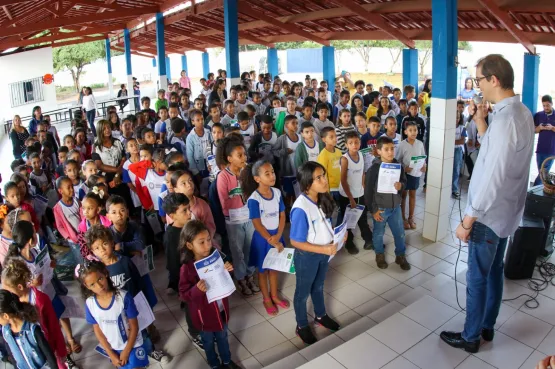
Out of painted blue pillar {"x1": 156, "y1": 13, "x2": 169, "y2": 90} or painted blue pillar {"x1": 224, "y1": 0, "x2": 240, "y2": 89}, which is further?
painted blue pillar {"x1": 156, "y1": 13, "x2": 169, "y2": 90}

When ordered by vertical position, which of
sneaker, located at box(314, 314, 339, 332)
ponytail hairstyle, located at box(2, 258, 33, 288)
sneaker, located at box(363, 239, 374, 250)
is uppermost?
ponytail hairstyle, located at box(2, 258, 33, 288)

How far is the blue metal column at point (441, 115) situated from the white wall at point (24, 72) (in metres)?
16.6

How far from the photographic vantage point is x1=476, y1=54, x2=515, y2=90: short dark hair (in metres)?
2.70

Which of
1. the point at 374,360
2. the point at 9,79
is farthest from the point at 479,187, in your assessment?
the point at 9,79

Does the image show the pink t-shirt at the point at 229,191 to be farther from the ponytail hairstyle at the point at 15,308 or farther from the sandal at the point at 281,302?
the ponytail hairstyle at the point at 15,308

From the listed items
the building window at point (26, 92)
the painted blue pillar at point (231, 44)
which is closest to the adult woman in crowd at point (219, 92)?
the painted blue pillar at point (231, 44)

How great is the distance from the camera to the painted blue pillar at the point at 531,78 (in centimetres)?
861

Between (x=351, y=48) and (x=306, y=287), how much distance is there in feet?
98.6

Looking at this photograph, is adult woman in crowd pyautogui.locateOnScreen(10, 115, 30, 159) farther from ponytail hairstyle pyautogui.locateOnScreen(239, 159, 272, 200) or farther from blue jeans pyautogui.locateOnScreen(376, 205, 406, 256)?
blue jeans pyautogui.locateOnScreen(376, 205, 406, 256)

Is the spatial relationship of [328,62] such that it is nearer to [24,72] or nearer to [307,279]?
[307,279]

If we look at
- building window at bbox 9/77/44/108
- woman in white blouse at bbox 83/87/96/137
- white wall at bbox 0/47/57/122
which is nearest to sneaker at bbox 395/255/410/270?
woman in white blouse at bbox 83/87/96/137

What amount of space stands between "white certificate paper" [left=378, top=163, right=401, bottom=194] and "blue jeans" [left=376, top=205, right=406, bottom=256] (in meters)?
0.26

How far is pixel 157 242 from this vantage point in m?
5.62

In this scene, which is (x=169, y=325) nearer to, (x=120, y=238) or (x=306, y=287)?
(x=120, y=238)
